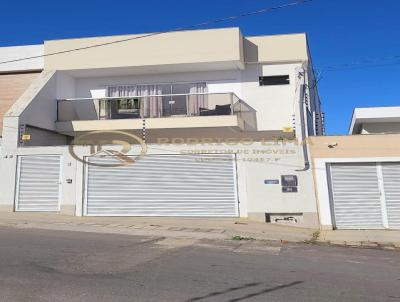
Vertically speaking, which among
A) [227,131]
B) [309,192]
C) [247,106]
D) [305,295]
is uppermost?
[247,106]

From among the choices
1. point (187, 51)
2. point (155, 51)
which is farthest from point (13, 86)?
point (187, 51)

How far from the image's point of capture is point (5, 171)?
17.0 meters

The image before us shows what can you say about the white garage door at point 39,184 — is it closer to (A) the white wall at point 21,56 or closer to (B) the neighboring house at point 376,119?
(A) the white wall at point 21,56

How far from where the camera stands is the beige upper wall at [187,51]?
19797 mm

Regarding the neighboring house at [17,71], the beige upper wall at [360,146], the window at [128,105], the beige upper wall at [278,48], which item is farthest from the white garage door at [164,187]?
the neighboring house at [17,71]

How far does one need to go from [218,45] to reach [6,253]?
44.6 feet

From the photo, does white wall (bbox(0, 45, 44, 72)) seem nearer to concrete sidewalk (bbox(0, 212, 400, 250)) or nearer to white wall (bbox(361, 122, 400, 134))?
concrete sidewalk (bbox(0, 212, 400, 250))

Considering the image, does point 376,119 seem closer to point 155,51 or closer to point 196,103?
point 196,103

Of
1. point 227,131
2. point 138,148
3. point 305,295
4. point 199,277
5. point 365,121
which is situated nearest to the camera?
point 305,295

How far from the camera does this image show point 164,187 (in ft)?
54.6

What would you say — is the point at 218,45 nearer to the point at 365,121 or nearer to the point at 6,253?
Answer: the point at 365,121

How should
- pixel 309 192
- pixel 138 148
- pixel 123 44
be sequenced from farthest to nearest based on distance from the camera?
pixel 123 44 → pixel 138 148 → pixel 309 192

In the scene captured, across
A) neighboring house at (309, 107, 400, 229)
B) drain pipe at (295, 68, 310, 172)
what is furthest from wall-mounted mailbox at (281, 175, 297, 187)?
neighboring house at (309, 107, 400, 229)

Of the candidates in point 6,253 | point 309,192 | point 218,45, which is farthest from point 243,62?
point 6,253
